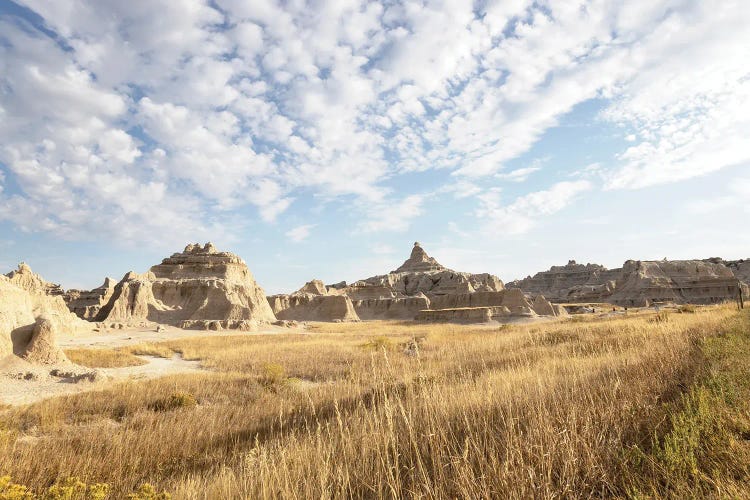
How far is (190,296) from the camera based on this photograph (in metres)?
48.8

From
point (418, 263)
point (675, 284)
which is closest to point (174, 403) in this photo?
point (675, 284)

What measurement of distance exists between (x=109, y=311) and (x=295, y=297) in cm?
3376

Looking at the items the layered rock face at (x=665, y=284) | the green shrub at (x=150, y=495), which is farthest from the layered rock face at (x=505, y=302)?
the green shrub at (x=150, y=495)

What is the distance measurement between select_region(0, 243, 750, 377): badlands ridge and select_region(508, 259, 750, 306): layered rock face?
0.21 m

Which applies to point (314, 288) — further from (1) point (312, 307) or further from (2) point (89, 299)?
(2) point (89, 299)

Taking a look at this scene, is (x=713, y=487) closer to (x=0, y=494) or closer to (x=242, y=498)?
(x=242, y=498)

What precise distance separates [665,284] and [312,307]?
74.3 metres

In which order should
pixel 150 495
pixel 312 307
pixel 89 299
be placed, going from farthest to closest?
1. pixel 312 307
2. pixel 89 299
3. pixel 150 495

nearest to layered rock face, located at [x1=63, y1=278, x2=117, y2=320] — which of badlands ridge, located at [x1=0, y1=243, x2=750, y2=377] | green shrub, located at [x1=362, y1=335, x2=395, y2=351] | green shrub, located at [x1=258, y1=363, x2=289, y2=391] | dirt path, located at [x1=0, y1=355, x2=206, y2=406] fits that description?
badlands ridge, located at [x1=0, y1=243, x2=750, y2=377]

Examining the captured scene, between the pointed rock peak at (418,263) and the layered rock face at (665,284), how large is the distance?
34.2 meters

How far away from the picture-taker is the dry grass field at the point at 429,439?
284cm

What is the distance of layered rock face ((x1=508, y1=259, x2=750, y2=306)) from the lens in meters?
74.9

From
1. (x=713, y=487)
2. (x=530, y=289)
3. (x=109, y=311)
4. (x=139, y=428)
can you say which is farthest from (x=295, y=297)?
(x=530, y=289)

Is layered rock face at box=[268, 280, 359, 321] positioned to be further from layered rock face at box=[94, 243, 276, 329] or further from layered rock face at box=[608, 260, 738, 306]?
layered rock face at box=[608, 260, 738, 306]
